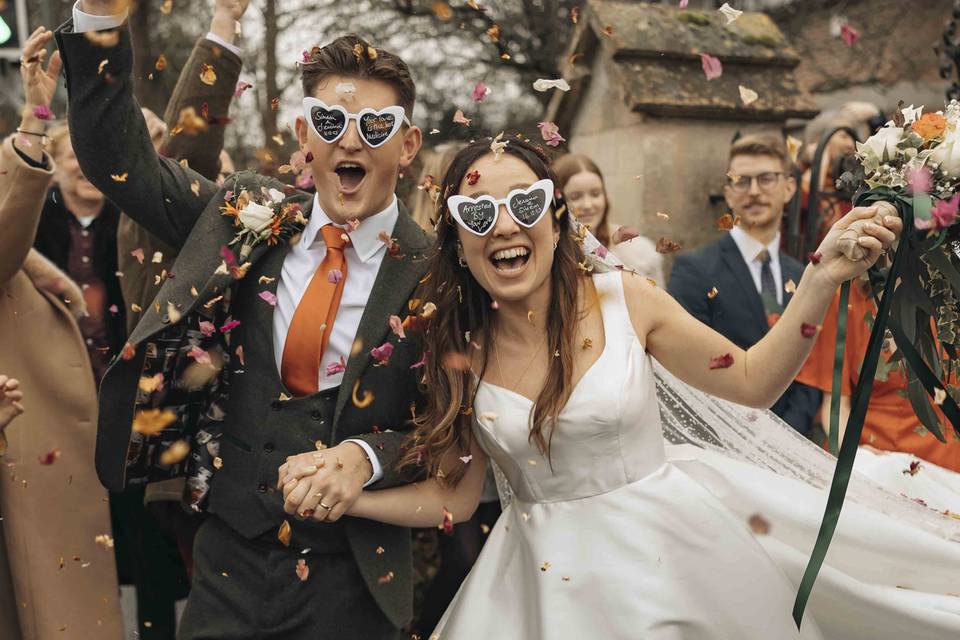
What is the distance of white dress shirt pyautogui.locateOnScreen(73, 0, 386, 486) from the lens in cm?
319

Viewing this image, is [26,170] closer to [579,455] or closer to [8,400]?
[8,400]

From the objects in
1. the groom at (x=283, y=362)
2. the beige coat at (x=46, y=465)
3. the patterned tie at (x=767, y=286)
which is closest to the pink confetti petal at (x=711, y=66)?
the patterned tie at (x=767, y=286)

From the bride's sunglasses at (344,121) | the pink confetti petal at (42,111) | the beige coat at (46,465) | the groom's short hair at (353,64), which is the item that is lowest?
the beige coat at (46,465)

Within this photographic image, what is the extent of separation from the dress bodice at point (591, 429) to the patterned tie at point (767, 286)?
2.25 m

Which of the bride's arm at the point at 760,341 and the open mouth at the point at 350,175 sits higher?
the open mouth at the point at 350,175

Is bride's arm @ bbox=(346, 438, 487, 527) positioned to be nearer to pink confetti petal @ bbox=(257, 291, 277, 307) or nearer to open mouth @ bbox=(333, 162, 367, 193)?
pink confetti petal @ bbox=(257, 291, 277, 307)

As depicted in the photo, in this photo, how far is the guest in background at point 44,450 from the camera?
385 centimetres

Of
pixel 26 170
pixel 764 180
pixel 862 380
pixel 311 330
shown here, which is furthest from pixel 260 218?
pixel 764 180

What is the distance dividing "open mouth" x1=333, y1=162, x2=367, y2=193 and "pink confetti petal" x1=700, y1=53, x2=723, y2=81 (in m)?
3.35

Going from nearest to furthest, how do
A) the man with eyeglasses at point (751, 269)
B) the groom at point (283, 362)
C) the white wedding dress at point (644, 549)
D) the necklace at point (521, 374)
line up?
the white wedding dress at point (644, 549) → the groom at point (283, 362) → the necklace at point (521, 374) → the man with eyeglasses at point (751, 269)

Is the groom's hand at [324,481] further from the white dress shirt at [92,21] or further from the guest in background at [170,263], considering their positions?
the white dress shirt at [92,21]

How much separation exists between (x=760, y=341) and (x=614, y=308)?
0.46m

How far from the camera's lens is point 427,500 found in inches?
127

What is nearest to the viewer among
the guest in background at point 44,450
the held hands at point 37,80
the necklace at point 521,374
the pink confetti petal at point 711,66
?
the necklace at point 521,374
